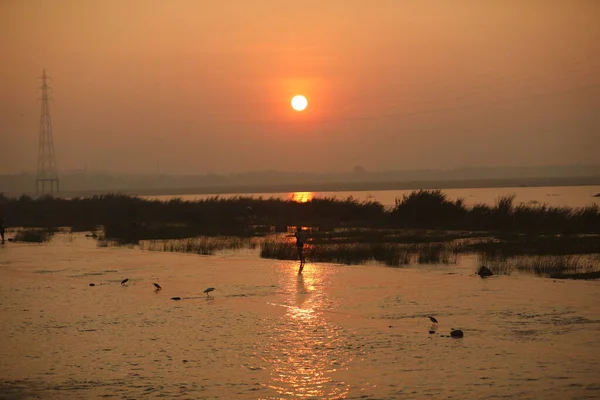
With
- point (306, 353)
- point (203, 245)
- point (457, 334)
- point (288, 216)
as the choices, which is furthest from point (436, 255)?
point (288, 216)

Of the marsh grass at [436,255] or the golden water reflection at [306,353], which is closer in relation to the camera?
the golden water reflection at [306,353]

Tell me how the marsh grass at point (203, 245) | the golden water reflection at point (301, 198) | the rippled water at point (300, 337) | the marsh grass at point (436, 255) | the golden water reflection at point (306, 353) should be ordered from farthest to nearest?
the golden water reflection at point (301, 198) < the marsh grass at point (203, 245) < the marsh grass at point (436, 255) < the rippled water at point (300, 337) < the golden water reflection at point (306, 353)

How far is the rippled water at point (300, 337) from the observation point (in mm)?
12000

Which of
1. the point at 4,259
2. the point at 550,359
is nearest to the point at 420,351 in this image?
the point at 550,359

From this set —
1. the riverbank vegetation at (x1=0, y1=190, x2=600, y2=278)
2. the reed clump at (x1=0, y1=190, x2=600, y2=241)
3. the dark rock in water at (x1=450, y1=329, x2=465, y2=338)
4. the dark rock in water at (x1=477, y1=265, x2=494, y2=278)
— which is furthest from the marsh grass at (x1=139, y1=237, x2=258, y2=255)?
the dark rock in water at (x1=450, y1=329, x2=465, y2=338)

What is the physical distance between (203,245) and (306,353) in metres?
23.5

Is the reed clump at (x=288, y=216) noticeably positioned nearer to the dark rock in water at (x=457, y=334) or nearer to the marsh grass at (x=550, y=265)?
the marsh grass at (x=550, y=265)

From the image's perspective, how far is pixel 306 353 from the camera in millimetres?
14008

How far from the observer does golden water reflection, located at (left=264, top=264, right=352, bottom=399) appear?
1181cm

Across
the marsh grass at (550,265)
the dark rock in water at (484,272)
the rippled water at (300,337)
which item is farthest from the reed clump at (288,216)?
the rippled water at (300,337)

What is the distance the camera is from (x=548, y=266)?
2553 centimetres

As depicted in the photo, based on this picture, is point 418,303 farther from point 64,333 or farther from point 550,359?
Answer: point 64,333

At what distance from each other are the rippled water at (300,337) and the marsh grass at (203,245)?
33.4 feet

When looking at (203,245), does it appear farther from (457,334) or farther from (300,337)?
(457,334)
